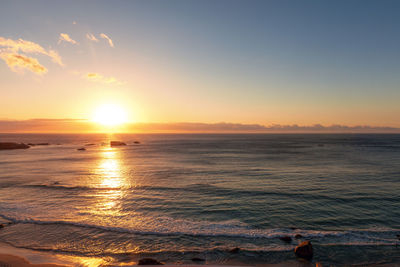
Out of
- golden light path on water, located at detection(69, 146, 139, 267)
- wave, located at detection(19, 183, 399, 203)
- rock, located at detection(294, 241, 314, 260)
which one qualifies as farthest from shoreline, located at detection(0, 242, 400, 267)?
wave, located at detection(19, 183, 399, 203)

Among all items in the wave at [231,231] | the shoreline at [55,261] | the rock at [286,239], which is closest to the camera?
the shoreline at [55,261]

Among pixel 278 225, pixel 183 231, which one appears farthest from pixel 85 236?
pixel 278 225

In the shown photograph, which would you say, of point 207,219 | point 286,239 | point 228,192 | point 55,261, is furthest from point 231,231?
point 228,192

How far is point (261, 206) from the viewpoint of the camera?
2409 centimetres

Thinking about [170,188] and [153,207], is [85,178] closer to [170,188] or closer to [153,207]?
[170,188]

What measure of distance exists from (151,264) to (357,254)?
501 inches

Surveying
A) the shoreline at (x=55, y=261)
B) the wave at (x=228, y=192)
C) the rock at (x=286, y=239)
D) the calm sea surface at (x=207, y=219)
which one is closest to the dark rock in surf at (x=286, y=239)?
the rock at (x=286, y=239)

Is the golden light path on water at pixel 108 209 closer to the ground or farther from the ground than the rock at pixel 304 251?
closer to the ground

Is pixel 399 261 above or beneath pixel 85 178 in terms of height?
above

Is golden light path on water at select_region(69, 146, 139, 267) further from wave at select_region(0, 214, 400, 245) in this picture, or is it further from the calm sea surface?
wave at select_region(0, 214, 400, 245)

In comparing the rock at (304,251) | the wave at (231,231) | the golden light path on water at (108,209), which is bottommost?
the golden light path on water at (108,209)

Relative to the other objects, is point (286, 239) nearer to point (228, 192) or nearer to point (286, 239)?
point (286, 239)

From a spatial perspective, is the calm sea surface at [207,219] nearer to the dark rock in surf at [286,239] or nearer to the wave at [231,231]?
the wave at [231,231]

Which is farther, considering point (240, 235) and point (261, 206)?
point (261, 206)
